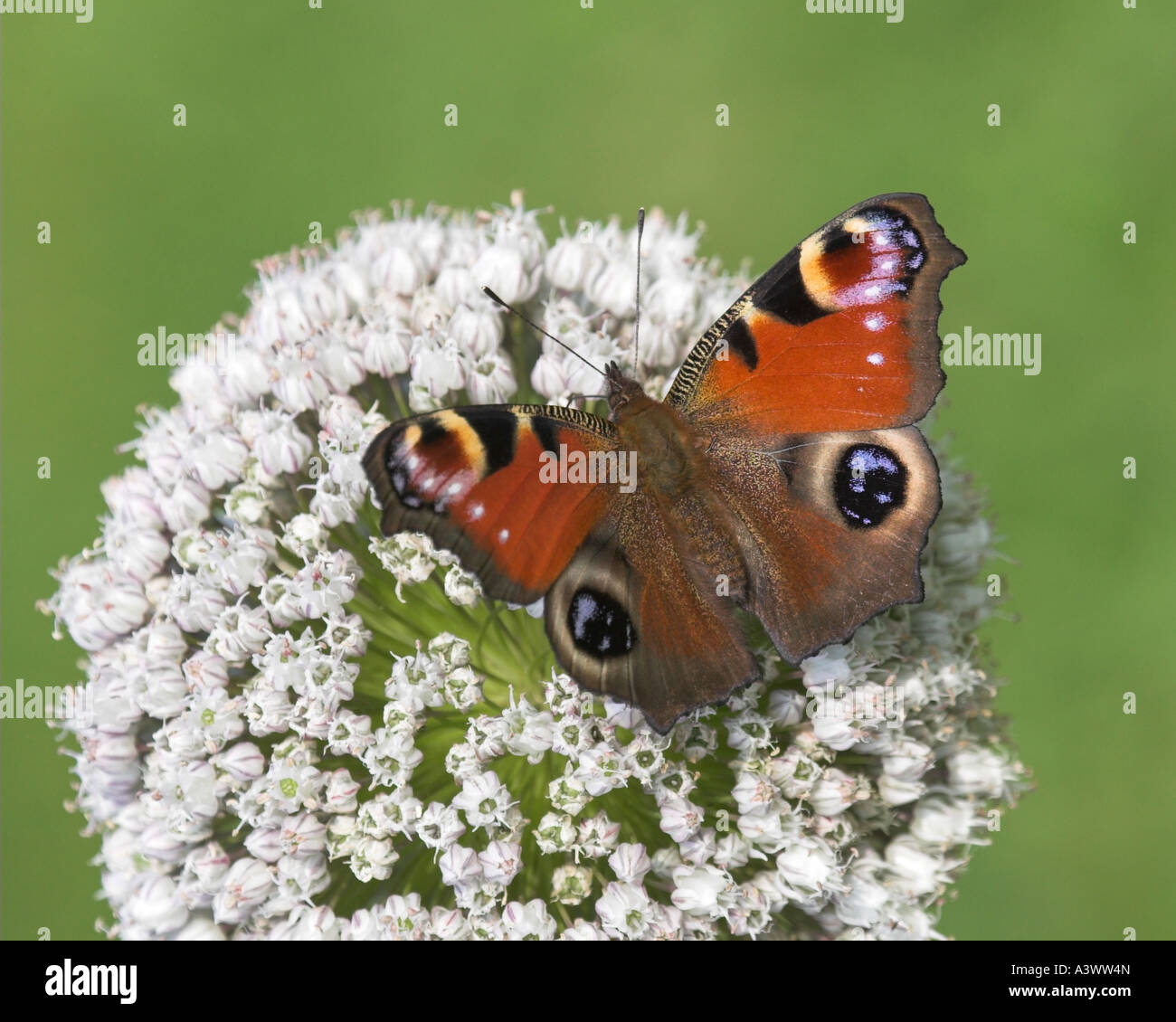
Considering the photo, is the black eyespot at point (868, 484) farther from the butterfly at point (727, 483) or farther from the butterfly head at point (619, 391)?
the butterfly head at point (619, 391)

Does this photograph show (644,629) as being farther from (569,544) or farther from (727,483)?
(727,483)

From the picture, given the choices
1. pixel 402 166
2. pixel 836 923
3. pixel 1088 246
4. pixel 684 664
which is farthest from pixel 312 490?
pixel 1088 246

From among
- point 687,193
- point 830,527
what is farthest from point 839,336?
point 687,193

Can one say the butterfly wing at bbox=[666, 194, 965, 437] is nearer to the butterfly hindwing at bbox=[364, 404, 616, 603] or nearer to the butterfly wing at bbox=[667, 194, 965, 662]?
the butterfly wing at bbox=[667, 194, 965, 662]

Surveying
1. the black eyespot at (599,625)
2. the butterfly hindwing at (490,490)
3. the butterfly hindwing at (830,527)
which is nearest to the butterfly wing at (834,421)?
the butterfly hindwing at (830,527)

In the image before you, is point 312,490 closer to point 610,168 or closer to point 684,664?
point 684,664

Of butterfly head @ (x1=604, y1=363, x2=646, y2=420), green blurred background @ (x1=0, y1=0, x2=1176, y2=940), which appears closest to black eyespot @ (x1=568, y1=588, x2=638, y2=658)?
butterfly head @ (x1=604, y1=363, x2=646, y2=420)

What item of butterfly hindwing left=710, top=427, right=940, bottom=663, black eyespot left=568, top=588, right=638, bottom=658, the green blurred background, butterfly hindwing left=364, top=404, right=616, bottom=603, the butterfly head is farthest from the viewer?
the green blurred background
